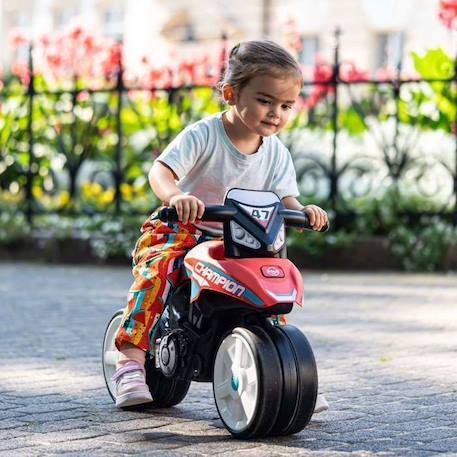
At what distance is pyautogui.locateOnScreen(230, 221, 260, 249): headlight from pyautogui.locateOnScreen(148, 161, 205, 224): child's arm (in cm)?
14

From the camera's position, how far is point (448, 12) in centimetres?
1034

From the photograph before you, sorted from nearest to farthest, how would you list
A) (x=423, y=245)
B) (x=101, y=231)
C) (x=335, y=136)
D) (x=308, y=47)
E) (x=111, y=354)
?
(x=111, y=354)
(x=423, y=245)
(x=335, y=136)
(x=101, y=231)
(x=308, y=47)

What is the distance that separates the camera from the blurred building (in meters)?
25.5

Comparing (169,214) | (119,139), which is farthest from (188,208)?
(119,139)

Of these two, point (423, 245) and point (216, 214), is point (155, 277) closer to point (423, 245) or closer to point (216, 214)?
point (216, 214)

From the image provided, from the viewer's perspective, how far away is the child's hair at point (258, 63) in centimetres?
396

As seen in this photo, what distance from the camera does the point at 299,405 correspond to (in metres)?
3.84

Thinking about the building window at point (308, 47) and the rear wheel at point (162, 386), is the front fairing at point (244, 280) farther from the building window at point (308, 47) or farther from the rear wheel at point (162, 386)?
the building window at point (308, 47)

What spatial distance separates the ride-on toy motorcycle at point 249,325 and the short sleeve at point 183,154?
0.26 m

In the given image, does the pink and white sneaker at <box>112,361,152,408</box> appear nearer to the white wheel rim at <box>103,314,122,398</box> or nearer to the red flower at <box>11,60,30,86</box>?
the white wheel rim at <box>103,314,122,398</box>

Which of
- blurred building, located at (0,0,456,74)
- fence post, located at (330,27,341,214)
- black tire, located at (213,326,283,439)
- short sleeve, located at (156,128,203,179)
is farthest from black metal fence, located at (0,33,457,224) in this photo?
blurred building, located at (0,0,456,74)

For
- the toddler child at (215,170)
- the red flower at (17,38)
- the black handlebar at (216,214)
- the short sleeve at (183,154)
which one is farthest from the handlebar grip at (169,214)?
the red flower at (17,38)

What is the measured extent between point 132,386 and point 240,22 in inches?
988

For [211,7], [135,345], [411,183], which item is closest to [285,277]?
[135,345]
